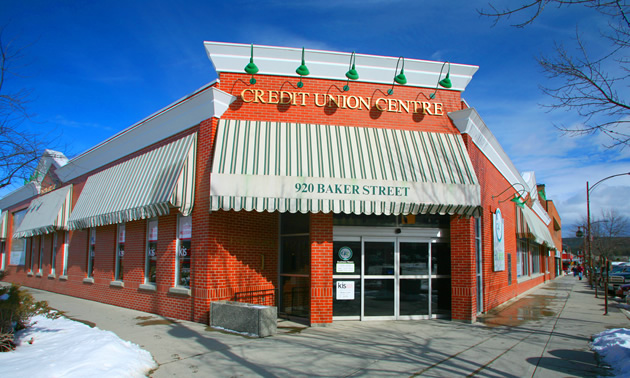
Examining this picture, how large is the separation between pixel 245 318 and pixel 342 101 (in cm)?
610

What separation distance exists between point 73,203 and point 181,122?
9.66 m

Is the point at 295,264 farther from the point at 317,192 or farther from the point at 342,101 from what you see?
the point at 342,101

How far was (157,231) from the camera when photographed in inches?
526

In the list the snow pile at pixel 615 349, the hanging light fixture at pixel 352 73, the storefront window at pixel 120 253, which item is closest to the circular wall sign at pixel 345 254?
the hanging light fixture at pixel 352 73

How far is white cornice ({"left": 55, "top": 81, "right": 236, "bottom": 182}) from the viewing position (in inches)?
450

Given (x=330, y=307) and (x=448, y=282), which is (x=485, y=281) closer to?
(x=448, y=282)

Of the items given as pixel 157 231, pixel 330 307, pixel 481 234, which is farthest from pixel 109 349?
pixel 481 234

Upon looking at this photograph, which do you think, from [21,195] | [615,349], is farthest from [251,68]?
[21,195]

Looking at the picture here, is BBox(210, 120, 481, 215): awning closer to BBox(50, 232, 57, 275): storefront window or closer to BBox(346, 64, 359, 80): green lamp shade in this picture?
BBox(346, 64, 359, 80): green lamp shade

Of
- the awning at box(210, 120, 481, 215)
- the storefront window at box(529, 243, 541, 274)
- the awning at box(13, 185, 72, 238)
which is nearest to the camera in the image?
the awning at box(210, 120, 481, 215)

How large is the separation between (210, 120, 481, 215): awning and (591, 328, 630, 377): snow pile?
12.6 feet

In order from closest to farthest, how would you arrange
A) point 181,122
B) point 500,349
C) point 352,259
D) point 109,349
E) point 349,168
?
1. point 109,349
2. point 500,349
3. point 349,168
4. point 352,259
5. point 181,122

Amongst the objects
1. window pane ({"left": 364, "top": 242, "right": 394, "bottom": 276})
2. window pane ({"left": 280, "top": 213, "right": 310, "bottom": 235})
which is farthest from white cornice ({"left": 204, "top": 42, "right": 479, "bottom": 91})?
window pane ({"left": 364, "top": 242, "right": 394, "bottom": 276})

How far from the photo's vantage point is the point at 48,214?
20.5 metres
